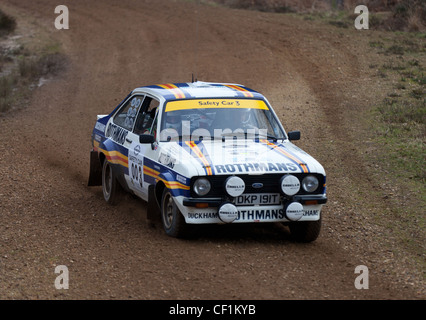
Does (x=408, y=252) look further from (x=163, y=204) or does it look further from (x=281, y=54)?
(x=281, y=54)

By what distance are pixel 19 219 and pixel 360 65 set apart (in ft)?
45.4

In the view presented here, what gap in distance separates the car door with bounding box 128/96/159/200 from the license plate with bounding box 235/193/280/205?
4.30 feet

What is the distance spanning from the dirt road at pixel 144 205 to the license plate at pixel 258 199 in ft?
1.59

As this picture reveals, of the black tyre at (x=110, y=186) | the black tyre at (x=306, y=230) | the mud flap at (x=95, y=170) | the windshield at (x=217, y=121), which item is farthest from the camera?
the mud flap at (x=95, y=170)

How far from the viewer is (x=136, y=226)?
8539 mm

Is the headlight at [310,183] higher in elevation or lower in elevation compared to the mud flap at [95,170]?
higher

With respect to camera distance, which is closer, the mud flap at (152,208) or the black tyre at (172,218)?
the black tyre at (172,218)

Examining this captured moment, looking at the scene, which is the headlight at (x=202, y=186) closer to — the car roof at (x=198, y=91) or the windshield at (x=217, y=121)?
the windshield at (x=217, y=121)

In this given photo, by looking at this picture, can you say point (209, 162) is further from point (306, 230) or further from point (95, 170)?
point (95, 170)

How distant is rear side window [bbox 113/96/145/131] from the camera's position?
927cm

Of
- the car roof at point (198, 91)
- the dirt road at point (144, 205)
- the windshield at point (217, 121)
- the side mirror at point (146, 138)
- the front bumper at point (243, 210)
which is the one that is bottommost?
the dirt road at point (144, 205)

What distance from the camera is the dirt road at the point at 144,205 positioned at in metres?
6.61

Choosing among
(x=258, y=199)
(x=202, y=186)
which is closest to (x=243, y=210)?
(x=258, y=199)

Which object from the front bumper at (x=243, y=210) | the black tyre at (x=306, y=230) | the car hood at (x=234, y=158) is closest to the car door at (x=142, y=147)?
the car hood at (x=234, y=158)
